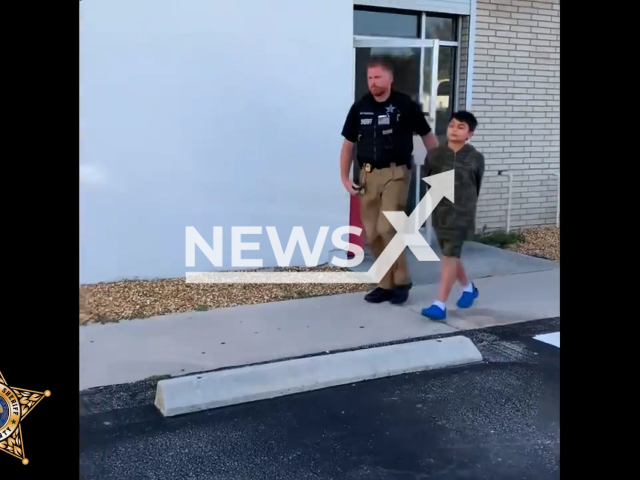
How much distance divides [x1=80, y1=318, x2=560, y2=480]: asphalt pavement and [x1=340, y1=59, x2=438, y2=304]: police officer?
1.52 m

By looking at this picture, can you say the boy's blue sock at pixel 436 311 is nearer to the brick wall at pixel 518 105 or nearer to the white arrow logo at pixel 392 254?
the white arrow logo at pixel 392 254

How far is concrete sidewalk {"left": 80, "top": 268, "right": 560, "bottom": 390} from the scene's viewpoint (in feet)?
14.7

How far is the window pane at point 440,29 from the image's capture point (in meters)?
7.88

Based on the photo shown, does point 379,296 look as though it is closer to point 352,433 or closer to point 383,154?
point 383,154

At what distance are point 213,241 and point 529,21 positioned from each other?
4.70 m

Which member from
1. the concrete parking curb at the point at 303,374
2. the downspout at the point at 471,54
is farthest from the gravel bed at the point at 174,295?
the downspout at the point at 471,54

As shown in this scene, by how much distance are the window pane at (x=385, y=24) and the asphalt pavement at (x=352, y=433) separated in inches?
166

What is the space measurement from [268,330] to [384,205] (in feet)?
4.55

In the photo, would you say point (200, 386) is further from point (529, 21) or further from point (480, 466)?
point (529, 21)

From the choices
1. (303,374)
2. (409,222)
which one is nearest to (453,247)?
(409,222)

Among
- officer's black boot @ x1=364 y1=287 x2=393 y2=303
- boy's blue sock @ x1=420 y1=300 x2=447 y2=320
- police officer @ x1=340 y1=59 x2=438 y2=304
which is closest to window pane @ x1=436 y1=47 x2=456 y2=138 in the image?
police officer @ x1=340 y1=59 x2=438 y2=304

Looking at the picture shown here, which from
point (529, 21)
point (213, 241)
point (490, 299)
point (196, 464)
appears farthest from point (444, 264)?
point (529, 21)

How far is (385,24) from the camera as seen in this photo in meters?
7.53

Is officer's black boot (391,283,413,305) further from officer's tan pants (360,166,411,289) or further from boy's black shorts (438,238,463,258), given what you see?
boy's black shorts (438,238,463,258)
